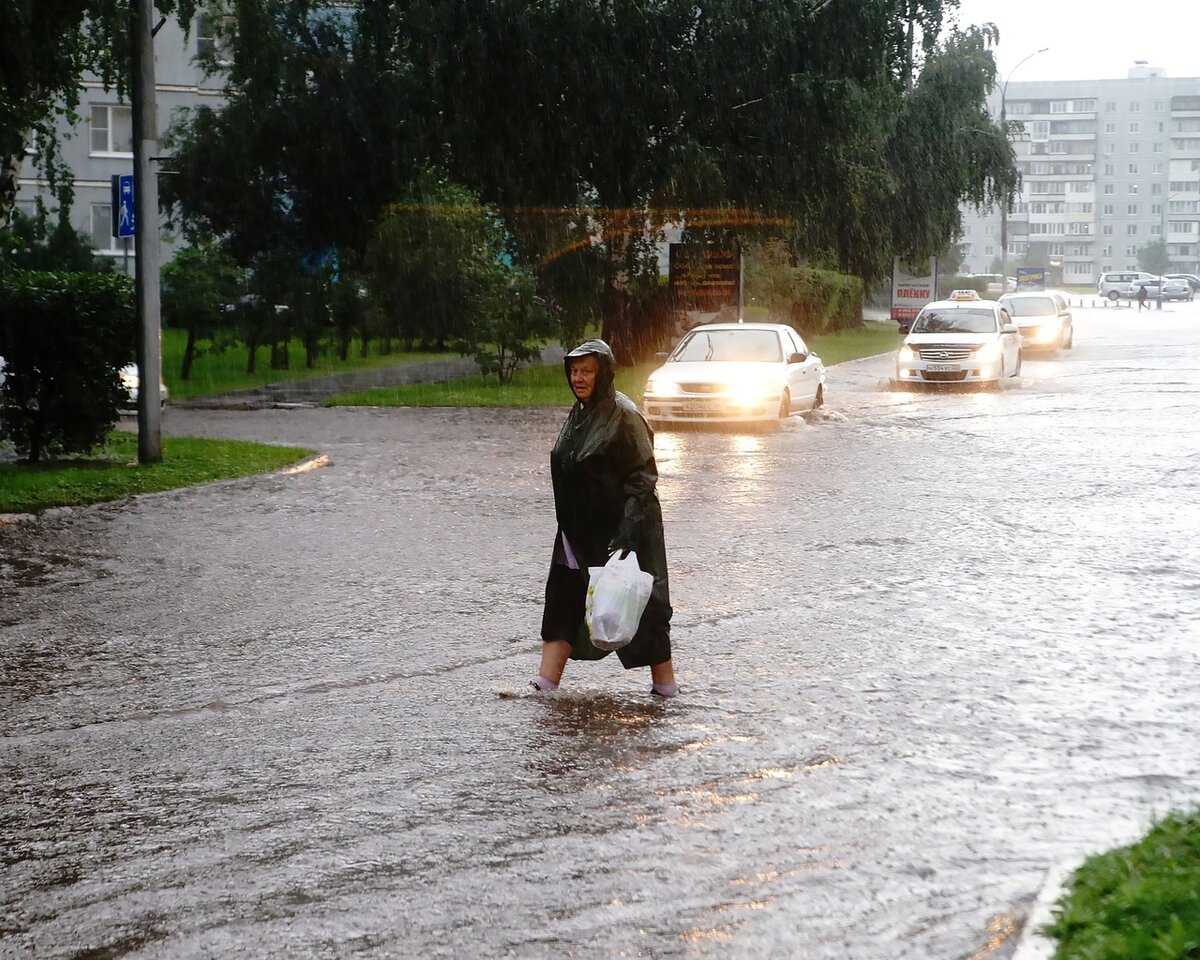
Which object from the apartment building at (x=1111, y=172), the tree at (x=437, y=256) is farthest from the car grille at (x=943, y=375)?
the apartment building at (x=1111, y=172)

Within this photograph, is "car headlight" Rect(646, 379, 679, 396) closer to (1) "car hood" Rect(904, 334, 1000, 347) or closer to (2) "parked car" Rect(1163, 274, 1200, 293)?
(1) "car hood" Rect(904, 334, 1000, 347)

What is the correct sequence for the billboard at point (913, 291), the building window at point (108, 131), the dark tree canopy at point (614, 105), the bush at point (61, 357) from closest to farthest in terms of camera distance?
the bush at point (61, 357)
the dark tree canopy at point (614, 105)
the billboard at point (913, 291)
the building window at point (108, 131)

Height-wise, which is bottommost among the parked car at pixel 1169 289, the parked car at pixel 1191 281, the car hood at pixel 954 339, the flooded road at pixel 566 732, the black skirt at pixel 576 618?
the flooded road at pixel 566 732

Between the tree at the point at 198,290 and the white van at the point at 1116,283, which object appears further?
the white van at the point at 1116,283

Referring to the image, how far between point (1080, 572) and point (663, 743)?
4879mm

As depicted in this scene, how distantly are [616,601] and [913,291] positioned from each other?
5574cm

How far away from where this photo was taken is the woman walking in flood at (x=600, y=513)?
23.3ft

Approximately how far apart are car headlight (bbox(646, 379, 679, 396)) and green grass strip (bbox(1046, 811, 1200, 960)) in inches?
686

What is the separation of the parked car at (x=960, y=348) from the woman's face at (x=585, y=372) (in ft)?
77.5

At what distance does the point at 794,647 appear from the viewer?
27.1 ft

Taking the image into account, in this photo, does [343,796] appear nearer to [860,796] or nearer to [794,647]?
[860,796]

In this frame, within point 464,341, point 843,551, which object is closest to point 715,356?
point 464,341

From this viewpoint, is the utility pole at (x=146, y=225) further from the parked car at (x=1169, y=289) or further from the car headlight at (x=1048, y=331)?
the parked car at (x=1169, y=289)

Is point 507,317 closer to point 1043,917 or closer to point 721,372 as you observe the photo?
point 721,372
